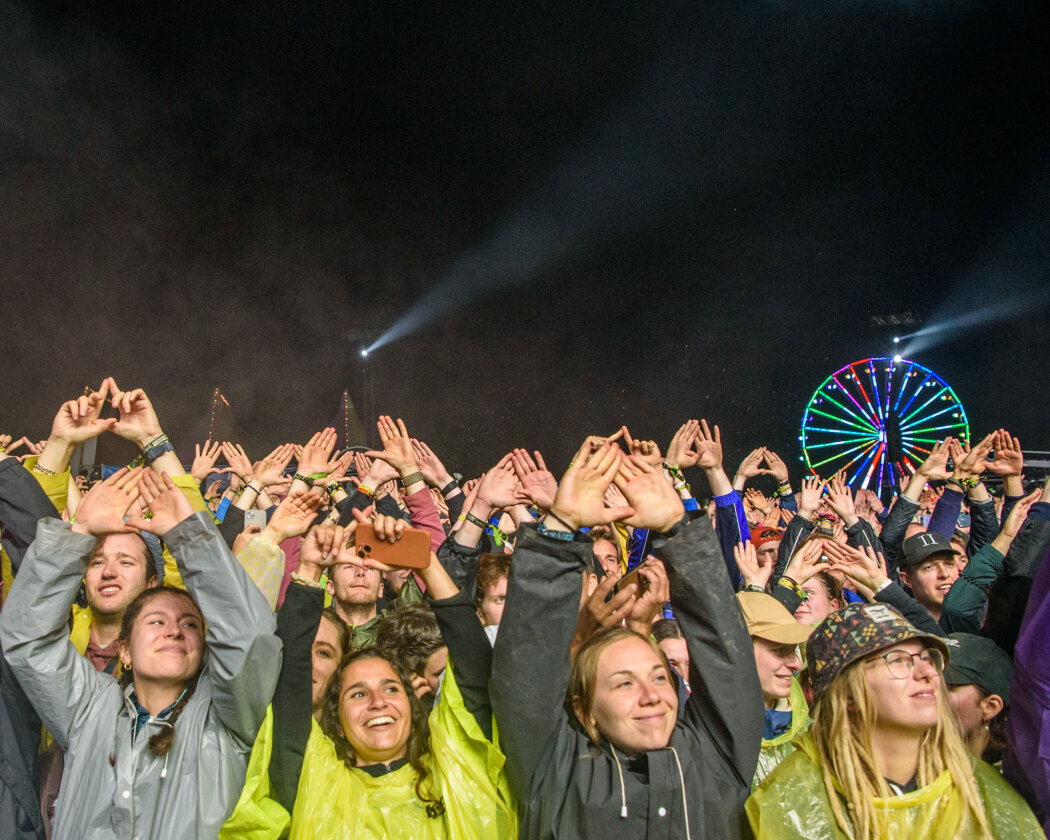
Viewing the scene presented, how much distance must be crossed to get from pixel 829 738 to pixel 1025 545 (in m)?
1.35

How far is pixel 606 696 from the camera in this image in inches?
89.5

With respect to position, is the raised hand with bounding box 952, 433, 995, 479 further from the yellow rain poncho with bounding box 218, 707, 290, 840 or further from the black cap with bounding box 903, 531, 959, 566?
the yellow rain poncho with bounding box 218, 707, 290, 840

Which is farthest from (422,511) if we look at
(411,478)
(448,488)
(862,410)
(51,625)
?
(862,410)

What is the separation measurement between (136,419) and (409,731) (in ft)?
5.53

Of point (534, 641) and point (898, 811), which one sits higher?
point (534, 641)

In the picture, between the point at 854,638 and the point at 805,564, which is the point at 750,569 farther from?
the point at 854,638

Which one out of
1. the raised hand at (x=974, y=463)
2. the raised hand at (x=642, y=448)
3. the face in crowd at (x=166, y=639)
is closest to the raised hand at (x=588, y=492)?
the raised hand at (x=642, y=448)

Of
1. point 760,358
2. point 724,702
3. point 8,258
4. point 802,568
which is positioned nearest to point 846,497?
point 802,568

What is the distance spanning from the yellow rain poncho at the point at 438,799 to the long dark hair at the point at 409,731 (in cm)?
7

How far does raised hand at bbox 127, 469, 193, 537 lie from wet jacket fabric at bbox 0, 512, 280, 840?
7 cm

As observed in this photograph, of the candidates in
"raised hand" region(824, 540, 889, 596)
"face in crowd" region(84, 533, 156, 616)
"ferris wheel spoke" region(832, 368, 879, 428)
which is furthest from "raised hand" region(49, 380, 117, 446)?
"ferris wheel spoke" region(832, 368, 879, 428)

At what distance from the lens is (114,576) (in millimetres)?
3258

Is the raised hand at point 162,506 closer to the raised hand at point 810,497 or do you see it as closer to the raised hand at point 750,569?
the raised hand at point 750,569

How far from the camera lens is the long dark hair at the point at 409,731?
8.33ft
